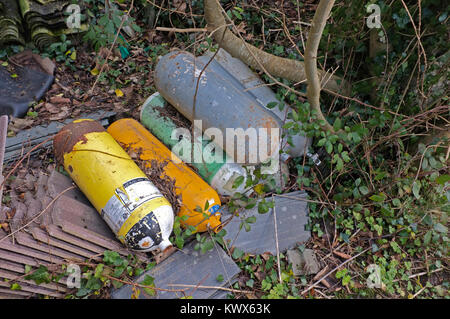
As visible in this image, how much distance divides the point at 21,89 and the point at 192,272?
2.68 meters

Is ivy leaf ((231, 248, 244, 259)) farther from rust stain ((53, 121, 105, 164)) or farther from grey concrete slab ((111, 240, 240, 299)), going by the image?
rust stain ((53, 121, 105, 164))

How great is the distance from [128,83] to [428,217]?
3.21 m

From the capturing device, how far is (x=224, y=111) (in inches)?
108

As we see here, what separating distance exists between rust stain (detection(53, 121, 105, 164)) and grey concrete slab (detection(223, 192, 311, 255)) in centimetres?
133

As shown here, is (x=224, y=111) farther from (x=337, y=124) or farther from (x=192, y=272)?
(x=192, y=272)

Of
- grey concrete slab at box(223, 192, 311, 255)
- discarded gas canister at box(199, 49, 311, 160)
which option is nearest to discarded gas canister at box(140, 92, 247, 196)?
grey concrete slab at box(223, 192, 311, 255)

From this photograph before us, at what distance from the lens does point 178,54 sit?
3.06 meters

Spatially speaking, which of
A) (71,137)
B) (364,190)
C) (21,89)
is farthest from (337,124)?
(21,89)

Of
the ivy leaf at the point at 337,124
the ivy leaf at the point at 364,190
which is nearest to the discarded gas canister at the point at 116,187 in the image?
the ivy leaf at the point at 337,124

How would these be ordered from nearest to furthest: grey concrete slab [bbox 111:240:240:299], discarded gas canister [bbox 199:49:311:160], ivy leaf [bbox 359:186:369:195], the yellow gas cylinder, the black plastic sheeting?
grey concrete slab [bbox 111:240:240:299] → the yellow gas cylinder → ivy leaf [bbox 359:186:369:195] → discarded gas canister [bbox 199:49:311:160] → the black plastic sheeting

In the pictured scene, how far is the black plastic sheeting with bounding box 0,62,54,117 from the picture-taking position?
347 centimetres

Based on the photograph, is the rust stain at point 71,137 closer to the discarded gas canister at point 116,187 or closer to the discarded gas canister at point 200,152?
the discarded gas canister at point 116,187

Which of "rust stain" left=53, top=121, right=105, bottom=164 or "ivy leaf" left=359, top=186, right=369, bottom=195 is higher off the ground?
"rust stain" left=53, top=121, right=105, bottom=164

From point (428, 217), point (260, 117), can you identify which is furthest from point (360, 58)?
point (428, 217)
